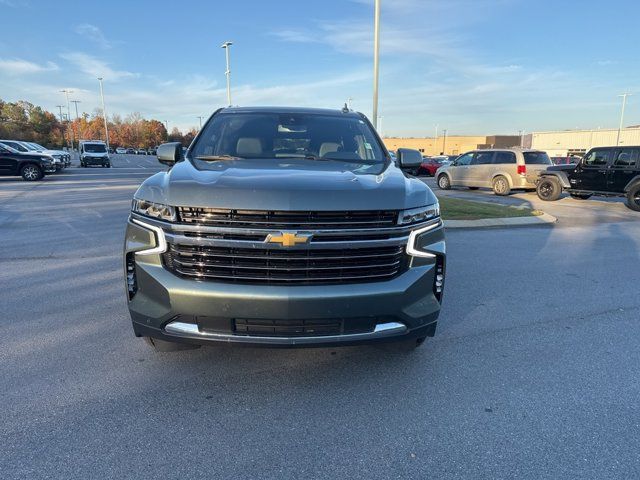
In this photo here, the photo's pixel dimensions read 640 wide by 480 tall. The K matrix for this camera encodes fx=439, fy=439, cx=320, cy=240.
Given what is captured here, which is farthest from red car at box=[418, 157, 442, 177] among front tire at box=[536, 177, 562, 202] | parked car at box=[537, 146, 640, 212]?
parked car at box=[537, 146, 640, 212]

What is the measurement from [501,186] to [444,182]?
325 cm

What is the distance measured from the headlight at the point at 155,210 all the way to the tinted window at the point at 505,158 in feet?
55.7

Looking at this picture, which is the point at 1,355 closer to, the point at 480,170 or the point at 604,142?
the point at 480,170

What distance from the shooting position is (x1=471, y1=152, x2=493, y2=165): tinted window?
1803 centimetres

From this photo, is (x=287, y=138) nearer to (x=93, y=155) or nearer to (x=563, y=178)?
(x=563, y=178)

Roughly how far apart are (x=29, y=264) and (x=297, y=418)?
5275 millimetres

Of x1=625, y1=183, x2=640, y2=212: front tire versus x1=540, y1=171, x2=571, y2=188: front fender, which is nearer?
x1=625, y1=183, x2=640, y2=212: front tire

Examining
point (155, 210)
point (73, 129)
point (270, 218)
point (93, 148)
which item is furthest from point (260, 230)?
point (73, 129)

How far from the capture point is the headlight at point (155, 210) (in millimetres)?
2757

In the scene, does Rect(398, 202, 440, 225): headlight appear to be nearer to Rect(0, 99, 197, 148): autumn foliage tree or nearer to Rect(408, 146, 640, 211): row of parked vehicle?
Rect(408, 146, 640, 211): row of parked vehicle

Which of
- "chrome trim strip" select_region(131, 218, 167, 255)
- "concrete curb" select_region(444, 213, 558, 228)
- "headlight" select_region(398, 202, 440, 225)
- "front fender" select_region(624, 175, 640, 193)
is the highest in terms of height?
"headlight" select_region(398, 202, 440, 225)

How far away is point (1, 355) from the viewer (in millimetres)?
3477

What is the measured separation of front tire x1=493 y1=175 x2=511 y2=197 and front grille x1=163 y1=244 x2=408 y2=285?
16211mm

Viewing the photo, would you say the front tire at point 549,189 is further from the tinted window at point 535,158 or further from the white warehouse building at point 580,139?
the white warehouse building at point 580,139
